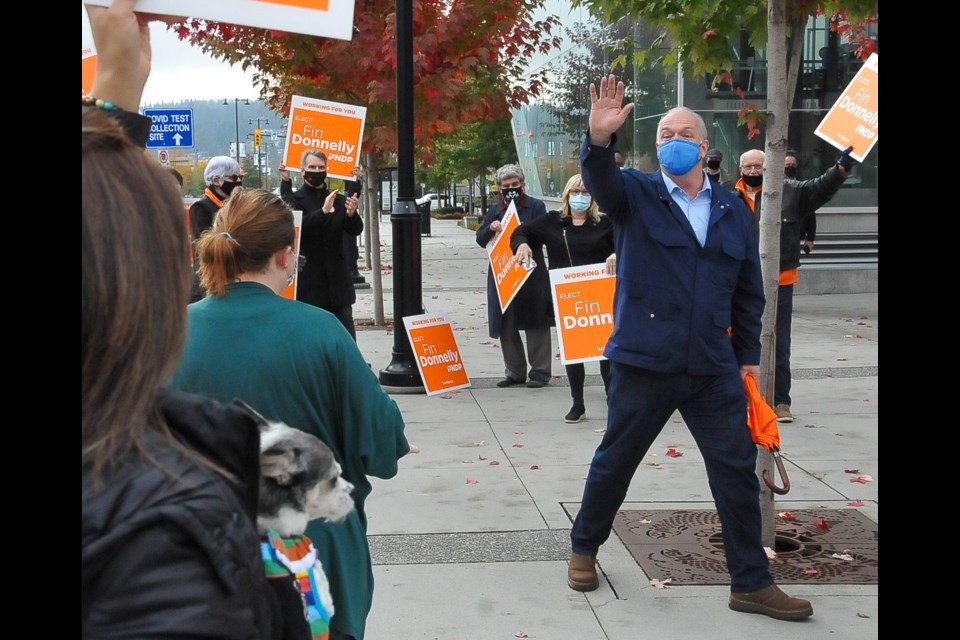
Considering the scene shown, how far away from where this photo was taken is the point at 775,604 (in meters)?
4.75

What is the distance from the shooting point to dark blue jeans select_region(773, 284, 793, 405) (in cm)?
862

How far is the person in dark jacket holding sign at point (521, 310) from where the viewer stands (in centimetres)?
1020

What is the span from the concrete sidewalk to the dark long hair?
339 cm

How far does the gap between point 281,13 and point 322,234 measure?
6.87 m

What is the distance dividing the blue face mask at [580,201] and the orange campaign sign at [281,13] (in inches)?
254

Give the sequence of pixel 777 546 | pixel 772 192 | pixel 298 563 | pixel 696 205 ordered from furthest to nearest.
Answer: pixel 777 546
pixel 772 192
pixel 696 205
pixel 298 563

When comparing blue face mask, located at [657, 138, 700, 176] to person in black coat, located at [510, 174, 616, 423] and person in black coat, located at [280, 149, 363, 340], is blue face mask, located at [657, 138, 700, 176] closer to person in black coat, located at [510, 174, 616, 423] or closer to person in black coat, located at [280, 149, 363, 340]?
person in black coat, located at [510, 174, 616, 423]

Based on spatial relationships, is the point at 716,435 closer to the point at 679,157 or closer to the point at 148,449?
the point at 679,157

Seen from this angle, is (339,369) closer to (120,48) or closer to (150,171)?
(120,48)

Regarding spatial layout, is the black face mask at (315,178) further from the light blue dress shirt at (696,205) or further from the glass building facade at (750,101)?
the glass building facade at (750,101)

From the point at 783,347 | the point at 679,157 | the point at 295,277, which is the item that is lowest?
the point at 783,347

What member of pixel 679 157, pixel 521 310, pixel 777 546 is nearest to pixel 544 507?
pixel 777 546

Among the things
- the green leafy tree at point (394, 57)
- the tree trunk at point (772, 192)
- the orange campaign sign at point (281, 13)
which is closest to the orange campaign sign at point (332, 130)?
the green leafy tree at point (394, 57)

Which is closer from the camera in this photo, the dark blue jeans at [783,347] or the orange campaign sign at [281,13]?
the orange campaign sign at [281,13]
